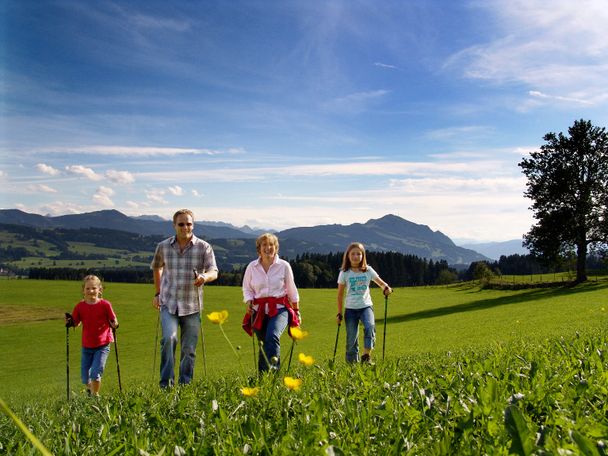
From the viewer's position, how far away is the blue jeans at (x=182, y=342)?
8.38 meters

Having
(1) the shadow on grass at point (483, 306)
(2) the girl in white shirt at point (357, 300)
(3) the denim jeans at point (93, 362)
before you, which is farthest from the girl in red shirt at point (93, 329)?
(1) the shadow on grass at point (483, 306)

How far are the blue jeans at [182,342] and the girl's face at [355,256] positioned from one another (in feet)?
12.0

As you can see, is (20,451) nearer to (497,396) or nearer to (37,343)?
(497,396)

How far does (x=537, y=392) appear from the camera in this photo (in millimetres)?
2988

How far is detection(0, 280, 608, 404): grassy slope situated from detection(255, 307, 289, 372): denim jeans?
0.86 m

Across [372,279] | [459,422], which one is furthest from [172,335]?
[459,422]

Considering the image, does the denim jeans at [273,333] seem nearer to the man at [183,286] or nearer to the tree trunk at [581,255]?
the man at [183,286]

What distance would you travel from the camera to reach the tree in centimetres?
4375

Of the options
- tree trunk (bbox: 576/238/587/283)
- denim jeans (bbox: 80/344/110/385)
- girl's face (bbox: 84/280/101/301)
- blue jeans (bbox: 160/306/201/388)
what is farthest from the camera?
tree trunk (bbox: 576/238/587/283)

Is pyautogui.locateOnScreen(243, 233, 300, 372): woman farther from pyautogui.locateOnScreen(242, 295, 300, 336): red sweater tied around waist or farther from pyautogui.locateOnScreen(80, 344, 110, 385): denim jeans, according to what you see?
pyautogui.locateOnScreen(80, 344, 110, 385): denim jeans

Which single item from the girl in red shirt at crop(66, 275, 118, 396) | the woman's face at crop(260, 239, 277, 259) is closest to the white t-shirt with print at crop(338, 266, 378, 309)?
the woman's face at crop(260, 239, 277, 259)

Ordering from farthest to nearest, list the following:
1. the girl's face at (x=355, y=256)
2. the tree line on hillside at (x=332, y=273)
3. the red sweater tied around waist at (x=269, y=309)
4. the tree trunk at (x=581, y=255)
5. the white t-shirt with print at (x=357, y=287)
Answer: the tree line on hillside at (x=332, y=273) → the tree trunk at (x=581, y=255) → the girl's face at (x=355, y=256) → the white t-shirt with print at (x=357, y=287) → the red sweater tied around waist at (x=269, y=309)

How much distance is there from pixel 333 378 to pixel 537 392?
1.88m

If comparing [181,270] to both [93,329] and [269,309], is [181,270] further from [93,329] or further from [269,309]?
[93,329]
